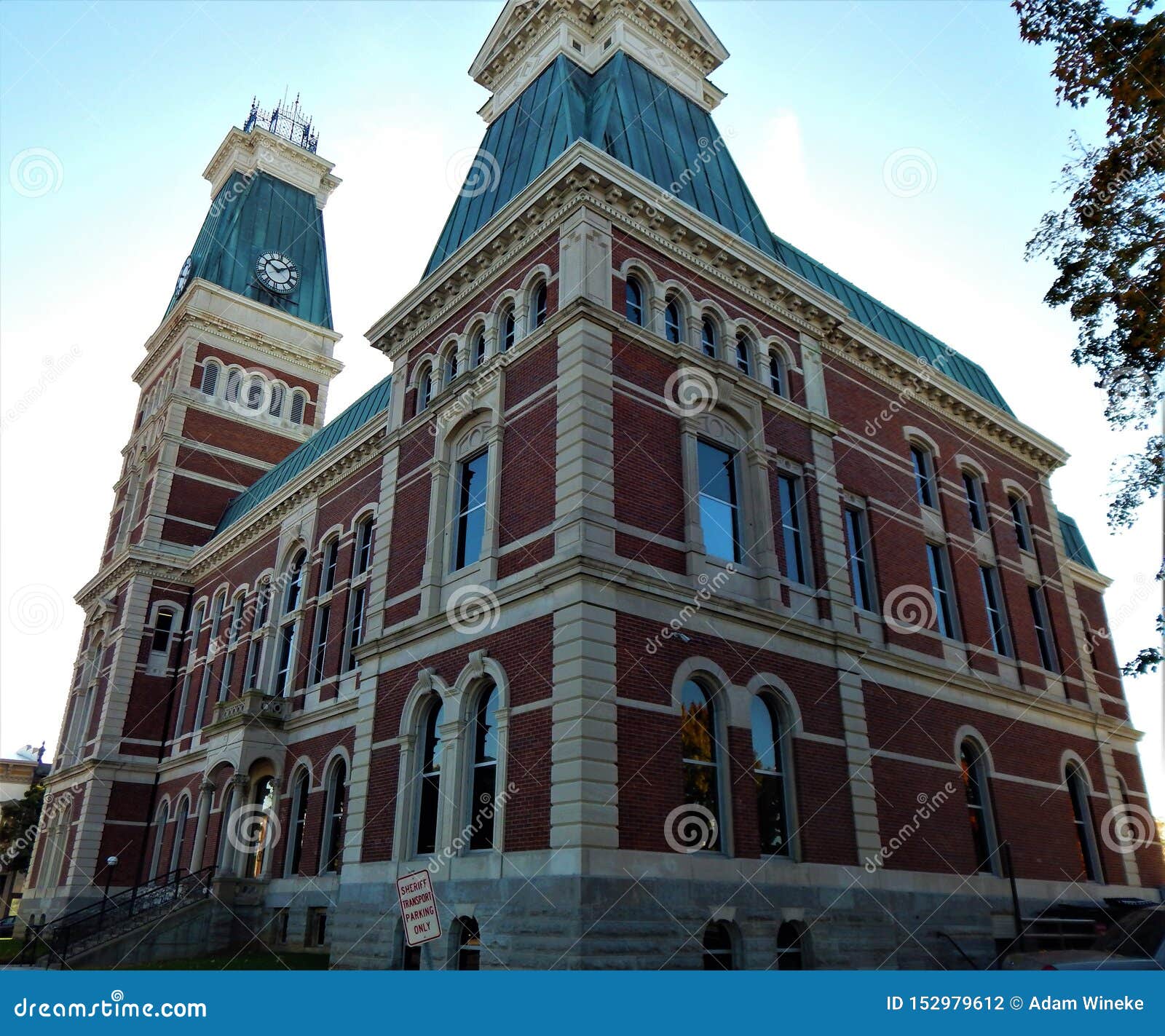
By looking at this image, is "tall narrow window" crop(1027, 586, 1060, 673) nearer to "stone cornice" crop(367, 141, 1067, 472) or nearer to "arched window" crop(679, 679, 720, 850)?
"stone cornice" crop(367, 141, 1067, 472)

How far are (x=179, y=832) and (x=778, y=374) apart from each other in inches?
958

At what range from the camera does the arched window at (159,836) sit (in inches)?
1256

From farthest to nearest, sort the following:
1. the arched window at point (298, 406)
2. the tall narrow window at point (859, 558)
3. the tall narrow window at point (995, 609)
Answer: the arched window at point (298, 406), the tall narrow window at point (995, 609), the tall narrow window at point (859, 558)

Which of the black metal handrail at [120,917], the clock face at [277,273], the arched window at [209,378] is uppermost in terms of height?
the clock face at [277,273]

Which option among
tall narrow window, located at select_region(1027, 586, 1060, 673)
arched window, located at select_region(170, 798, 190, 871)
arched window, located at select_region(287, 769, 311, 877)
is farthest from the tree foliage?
arched window, located at select_region(170, 798, 190, 871)

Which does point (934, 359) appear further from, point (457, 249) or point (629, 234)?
point (457, 249)

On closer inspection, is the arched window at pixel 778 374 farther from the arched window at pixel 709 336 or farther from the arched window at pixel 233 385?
the arched window at pixel 233 385

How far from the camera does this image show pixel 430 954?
15.3m

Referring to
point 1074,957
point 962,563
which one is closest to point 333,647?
point 962,563

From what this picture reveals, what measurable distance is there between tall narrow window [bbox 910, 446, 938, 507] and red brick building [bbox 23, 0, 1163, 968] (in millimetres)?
87

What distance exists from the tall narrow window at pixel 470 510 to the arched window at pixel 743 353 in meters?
6.09

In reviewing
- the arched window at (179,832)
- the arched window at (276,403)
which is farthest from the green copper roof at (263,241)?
the arched window at (179,832)

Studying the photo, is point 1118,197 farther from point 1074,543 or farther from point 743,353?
point 1074,543

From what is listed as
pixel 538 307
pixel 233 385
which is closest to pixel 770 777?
pixel 538 307
